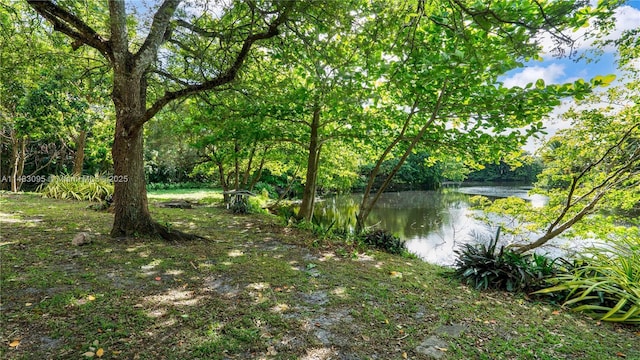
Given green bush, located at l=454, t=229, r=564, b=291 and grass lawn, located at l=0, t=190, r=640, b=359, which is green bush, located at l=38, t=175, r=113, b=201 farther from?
green bush, located at l=454, t=229, r=564, b=291

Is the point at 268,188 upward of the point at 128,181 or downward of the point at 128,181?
downward

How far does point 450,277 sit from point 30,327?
432cm

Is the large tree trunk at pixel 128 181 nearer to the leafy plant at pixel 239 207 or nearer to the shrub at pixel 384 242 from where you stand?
the shrub at pixel 384 242

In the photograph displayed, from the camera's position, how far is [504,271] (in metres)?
3.85

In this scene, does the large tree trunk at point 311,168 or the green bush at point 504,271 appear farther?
the large tree trunk at point 311,168

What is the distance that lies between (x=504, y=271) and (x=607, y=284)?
96 cm

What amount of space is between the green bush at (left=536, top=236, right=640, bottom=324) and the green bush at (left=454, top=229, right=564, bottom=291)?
178mm

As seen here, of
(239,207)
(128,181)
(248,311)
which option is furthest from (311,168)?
(248,311)

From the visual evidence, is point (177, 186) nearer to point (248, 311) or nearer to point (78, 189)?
point (78, 189)

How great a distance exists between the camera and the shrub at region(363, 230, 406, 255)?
5.66 meters

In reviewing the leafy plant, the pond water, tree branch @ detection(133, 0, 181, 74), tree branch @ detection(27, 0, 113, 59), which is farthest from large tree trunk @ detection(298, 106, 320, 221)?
tree branch @ detection(27, 0, 113, 59)

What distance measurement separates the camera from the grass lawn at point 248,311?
2008mm

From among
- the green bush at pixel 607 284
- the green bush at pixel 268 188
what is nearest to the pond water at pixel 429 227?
the green bush at pixel 607 284

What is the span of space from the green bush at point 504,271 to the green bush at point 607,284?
18cm
